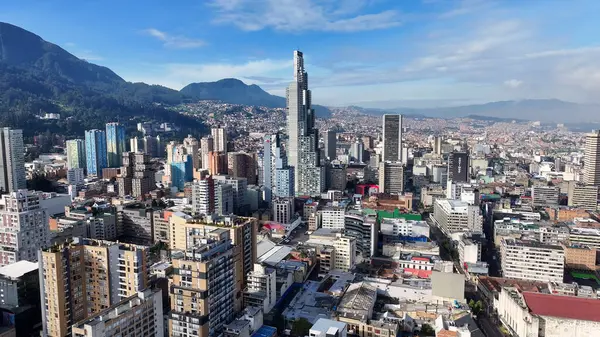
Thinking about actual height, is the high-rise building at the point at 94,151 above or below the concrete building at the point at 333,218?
above

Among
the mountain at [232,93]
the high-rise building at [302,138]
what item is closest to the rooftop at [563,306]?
the high-rise building at [302,138]

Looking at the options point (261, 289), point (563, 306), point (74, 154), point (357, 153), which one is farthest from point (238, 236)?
point (357, 153)

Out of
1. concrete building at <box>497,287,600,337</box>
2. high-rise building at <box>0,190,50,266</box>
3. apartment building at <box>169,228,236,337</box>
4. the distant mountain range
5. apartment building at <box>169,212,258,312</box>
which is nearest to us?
apartment building at <box>169,228,236,337</box>

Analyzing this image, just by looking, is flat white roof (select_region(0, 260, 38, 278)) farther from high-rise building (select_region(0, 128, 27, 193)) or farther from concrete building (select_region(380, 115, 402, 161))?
concrete building (select_region(380, 115, 402, 161))

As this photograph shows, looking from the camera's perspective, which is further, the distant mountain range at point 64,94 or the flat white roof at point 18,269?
the distant mountain range at point 64,94

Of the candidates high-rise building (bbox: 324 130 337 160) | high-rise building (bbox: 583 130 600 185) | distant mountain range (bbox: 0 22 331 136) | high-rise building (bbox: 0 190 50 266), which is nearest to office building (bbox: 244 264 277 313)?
high-rise building (bbox: 0 190 50 266)

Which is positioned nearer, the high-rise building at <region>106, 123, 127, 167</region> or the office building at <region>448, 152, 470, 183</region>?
the office building at <region>448, 152, 470, 183</region>

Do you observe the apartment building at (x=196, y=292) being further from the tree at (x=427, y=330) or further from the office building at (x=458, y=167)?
the office building at (x=458, y=167)
